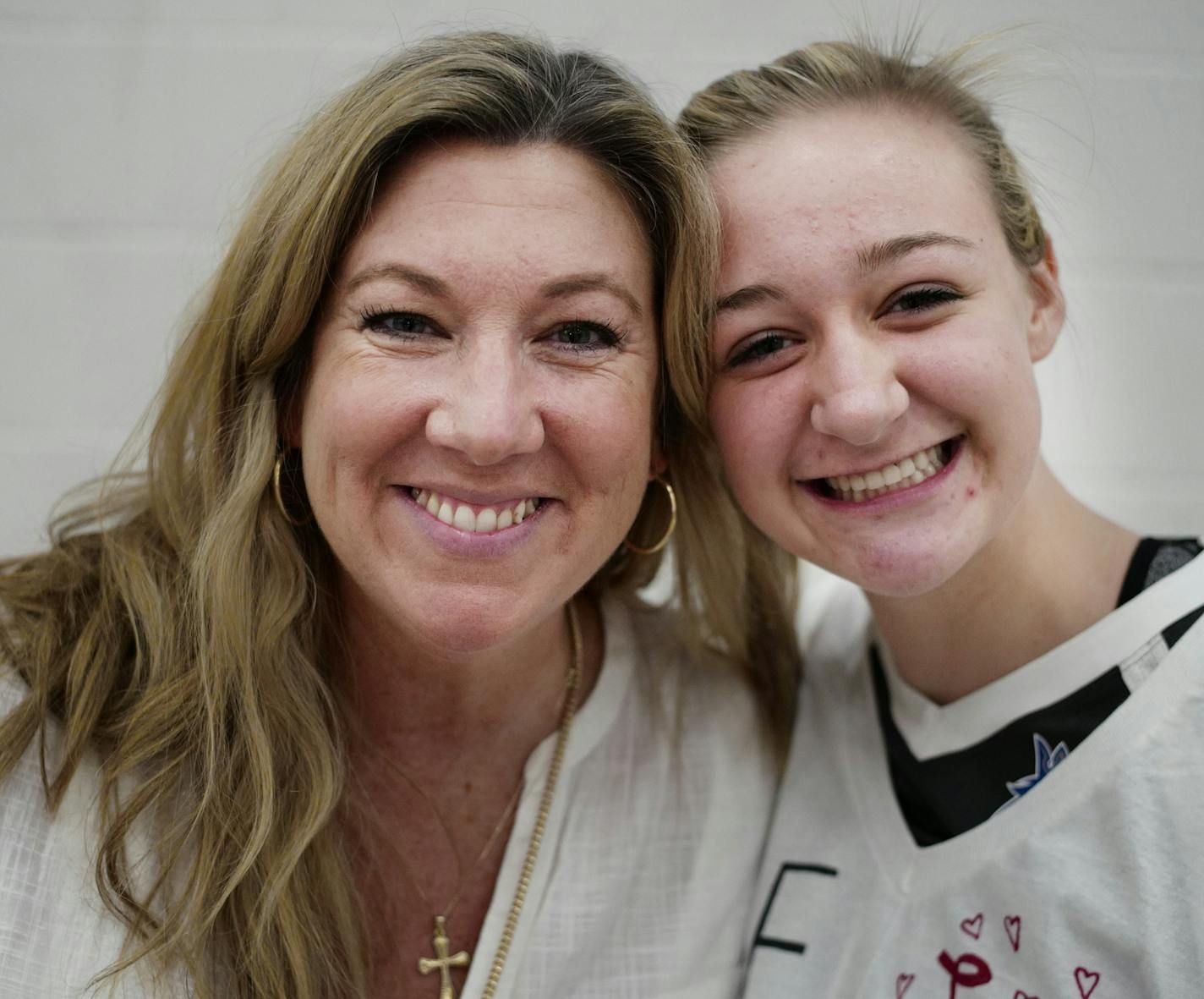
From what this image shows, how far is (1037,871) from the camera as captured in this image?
1.19 metres

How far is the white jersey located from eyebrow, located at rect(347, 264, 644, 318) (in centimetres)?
70

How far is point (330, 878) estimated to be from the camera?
1230mm

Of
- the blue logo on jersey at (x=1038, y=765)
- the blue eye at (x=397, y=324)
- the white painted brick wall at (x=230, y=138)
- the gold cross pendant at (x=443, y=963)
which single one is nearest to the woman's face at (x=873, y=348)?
the blue logo on jersey at (x=1038, y=765)

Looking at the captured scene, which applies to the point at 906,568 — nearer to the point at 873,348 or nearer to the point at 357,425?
the point at 873,348

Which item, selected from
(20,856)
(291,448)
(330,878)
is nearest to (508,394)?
→ (291,448)

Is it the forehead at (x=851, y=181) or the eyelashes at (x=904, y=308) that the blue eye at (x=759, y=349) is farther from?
the forehead at (x=851, y=181)

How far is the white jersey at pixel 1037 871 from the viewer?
3.69ft

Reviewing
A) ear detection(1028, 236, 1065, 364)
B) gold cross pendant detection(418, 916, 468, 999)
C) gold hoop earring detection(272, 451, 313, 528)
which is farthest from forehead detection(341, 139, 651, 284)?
gold cross pendant detection(418, 916, 468, 999)

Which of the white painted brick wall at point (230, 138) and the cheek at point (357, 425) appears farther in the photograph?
the white painted brick wall at point (230, 138)

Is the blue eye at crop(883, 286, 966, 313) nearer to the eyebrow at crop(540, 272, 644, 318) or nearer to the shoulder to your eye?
the eyebrow at crop(540, 272, 644, 318)

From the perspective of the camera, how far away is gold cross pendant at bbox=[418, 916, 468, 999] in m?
1.26

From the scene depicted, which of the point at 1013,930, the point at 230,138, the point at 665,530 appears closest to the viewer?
the point at 1013,930

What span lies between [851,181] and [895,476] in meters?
0.34

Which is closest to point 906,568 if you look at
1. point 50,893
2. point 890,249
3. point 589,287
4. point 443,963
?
point 890,249
